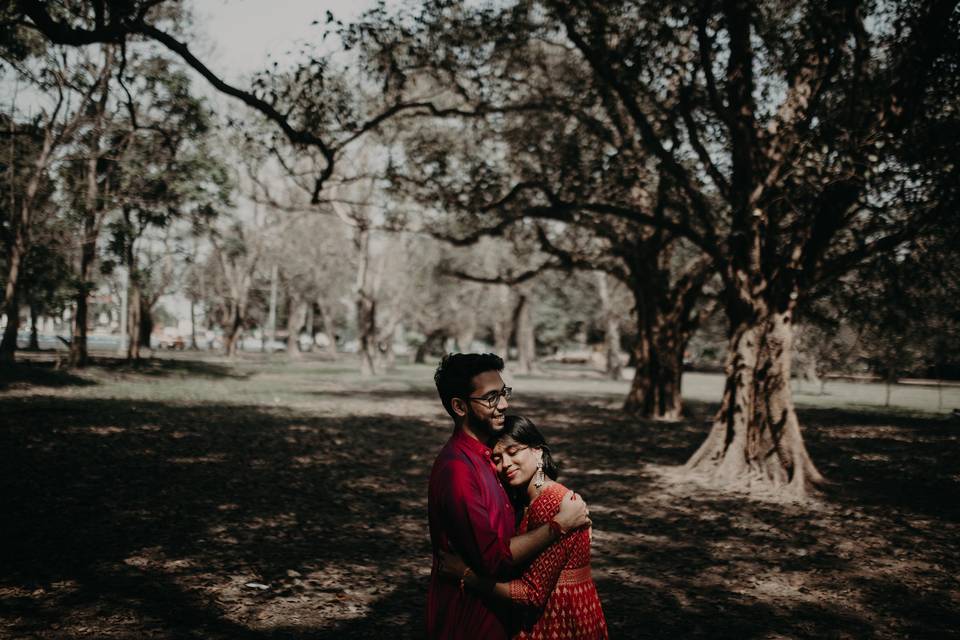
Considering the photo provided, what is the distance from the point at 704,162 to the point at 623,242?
309 inches

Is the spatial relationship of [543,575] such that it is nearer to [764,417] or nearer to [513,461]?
[513,461]

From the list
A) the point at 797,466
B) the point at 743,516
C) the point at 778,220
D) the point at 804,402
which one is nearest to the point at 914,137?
the point at 778,220

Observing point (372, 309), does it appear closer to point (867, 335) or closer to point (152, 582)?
point (867, 335)

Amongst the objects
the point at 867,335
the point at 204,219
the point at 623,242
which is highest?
the point at 204,219

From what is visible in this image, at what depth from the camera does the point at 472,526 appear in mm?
2621

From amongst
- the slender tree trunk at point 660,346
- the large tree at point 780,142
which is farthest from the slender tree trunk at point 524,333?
the large tree at point 780,142

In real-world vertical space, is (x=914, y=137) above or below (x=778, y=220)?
above

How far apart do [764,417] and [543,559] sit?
9.90 m

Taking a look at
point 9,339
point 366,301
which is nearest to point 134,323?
point 9,339

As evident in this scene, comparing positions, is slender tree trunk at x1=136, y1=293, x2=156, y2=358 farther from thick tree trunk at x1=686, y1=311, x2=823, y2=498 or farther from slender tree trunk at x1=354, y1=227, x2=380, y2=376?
thick tree trunk at x1=686, y1=311, x2=823, y2=498

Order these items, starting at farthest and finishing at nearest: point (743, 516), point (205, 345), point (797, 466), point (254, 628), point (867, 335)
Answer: point (205, 345), point (867, 335), point (797, 466), point (743, 516), point (254, 628)

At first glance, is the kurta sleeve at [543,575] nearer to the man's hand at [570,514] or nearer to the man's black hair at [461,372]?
the man's hand at [570,514]

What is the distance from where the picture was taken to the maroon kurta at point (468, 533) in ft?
8.66

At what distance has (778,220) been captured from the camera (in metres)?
11.7
